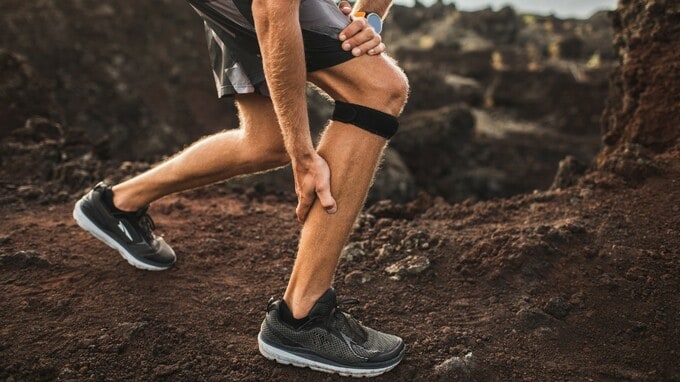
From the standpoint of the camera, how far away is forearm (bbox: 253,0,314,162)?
5.96 feet

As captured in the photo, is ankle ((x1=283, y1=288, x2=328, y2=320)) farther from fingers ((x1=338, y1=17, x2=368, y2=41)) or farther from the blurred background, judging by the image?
the blurred background

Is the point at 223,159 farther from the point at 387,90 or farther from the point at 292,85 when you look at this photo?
the point at 387,90

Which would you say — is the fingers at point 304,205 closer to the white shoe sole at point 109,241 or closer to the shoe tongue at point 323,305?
the shoe tongue at point 323,305

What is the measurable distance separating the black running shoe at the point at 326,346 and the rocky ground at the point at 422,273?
63 mm

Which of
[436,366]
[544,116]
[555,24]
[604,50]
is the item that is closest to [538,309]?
[436,366]

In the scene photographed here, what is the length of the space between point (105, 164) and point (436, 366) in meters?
3.51

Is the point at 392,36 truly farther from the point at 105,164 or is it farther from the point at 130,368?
the point at 130,368

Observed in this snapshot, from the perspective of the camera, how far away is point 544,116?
1373 cm

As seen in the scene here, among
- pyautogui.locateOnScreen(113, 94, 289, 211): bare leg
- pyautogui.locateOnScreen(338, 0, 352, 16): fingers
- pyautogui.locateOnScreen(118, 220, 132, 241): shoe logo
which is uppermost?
Answer: pyautogui.locateOnScreen(338, 0, 352, 16): fingers

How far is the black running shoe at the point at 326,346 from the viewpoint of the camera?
6.91ft

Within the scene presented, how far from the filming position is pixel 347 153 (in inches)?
77.8

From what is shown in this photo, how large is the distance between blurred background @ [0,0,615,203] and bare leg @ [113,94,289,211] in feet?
9.11

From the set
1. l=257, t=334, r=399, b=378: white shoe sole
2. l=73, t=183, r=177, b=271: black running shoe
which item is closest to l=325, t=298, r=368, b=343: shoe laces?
l=257, t=334, r=399, b=378: white shoe sole

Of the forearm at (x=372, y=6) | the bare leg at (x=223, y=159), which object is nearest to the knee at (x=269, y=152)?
the bare leg at (x=223, y=159)
